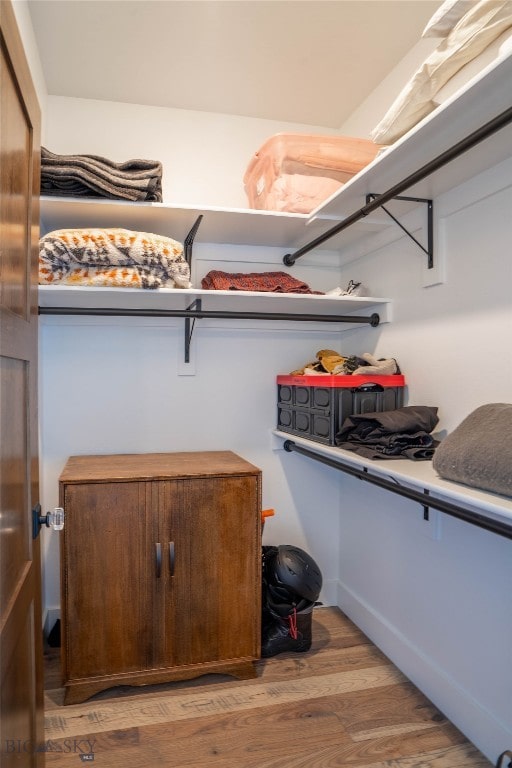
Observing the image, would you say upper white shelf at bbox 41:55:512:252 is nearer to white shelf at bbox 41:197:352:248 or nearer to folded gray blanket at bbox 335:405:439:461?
white shelf at bbox 41:197:352:248

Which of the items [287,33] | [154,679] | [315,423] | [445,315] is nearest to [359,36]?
[287,33]

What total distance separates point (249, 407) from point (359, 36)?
1.53m

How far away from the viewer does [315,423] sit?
199 centimetres

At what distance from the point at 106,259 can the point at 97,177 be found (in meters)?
0.29

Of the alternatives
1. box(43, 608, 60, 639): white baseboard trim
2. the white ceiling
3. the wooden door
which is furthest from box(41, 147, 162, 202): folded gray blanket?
box(43, 608, 60, 639): white baseboard trim

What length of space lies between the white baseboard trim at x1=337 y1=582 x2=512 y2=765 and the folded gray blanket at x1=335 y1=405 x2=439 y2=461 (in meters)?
0.76

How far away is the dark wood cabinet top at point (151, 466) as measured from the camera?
1772 millimetres

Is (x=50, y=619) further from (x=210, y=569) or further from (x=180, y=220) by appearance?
(x=180, y=220)

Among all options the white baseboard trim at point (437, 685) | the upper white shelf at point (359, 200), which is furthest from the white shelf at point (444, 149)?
the white baseboard trim at point (437, 685)

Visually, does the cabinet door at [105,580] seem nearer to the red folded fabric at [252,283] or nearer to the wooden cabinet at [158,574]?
the wooden cabinet at [158,574]

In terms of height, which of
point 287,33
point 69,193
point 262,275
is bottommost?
point 262,275

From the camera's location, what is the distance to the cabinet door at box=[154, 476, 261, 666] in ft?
5.90

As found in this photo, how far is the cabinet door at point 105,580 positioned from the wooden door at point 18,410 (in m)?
0.47

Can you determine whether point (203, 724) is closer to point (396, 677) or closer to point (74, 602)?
point (74, 602)
